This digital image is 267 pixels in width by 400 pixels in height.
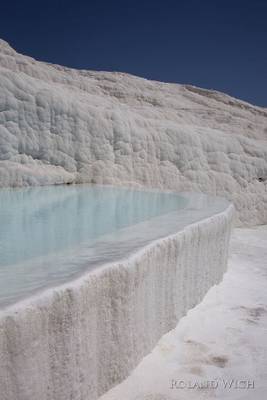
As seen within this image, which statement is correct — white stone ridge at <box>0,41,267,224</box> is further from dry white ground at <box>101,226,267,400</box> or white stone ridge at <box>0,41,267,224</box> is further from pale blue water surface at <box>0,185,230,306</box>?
dry white ground at <box>101,226,267,400</box>

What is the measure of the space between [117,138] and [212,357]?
6.06 metres

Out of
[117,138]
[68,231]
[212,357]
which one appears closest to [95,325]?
[212,357]

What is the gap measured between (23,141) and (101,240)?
16.3 feet

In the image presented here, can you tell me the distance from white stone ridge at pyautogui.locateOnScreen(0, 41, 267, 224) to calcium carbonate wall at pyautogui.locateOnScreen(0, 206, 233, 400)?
14.8 ft

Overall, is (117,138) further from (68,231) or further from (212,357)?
(212,357)

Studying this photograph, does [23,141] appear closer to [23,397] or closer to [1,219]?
[1,219]

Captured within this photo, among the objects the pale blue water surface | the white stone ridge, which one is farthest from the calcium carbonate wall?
the white stone ridge

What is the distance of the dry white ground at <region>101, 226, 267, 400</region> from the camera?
2.53 meters

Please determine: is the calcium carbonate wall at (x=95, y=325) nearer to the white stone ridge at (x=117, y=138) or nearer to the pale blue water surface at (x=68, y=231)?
the pale blue water surface at (x=68, y=231)

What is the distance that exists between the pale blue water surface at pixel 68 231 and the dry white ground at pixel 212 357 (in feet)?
2.33

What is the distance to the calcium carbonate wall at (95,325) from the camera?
1.82 m

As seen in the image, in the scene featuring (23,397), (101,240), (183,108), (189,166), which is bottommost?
(23,397)

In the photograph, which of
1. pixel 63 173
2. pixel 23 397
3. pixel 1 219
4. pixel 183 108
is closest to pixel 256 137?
pixel 183 108

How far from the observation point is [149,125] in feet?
30.3
